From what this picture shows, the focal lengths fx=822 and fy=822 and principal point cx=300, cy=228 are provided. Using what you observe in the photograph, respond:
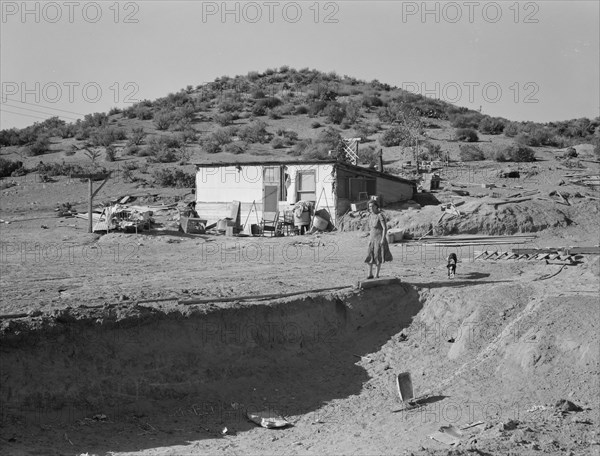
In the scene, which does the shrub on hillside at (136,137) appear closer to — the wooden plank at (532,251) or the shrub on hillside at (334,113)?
the shrub on hillside at (334,113)

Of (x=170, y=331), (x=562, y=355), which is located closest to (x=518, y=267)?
(x=562, y=355)

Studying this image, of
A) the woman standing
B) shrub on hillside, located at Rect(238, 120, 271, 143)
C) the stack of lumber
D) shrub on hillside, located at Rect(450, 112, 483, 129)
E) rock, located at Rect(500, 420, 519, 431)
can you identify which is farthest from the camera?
shrub on hillside, located at Rect(450, 112, 483, 129)

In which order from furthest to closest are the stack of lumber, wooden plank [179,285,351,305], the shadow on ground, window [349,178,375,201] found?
window [349,178,375,201]
the stack of lumber
wooden plank [179,285,351,305]
the shadow on ground

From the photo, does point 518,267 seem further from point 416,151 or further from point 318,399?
point 416,151

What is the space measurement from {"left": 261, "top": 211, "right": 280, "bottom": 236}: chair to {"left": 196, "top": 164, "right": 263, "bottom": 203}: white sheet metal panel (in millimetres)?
683

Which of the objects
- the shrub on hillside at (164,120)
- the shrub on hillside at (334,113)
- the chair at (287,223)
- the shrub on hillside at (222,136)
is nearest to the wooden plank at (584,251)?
the chair at (287,223)

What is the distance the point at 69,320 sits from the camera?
12391mm

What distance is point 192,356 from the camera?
43.1 feet

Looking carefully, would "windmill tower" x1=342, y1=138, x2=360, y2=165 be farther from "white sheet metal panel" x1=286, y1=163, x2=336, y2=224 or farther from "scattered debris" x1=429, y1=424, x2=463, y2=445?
"scattered debris" x1=429, y1=424, x2=463, y2=445

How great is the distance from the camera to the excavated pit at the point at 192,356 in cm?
1177

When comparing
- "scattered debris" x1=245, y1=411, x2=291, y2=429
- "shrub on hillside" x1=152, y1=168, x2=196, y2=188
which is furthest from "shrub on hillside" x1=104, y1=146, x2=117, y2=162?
"scattered debris" x1=245, y1=411, x2=291, y2=429

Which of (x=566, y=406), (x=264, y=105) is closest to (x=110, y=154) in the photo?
(x=264, y=105)

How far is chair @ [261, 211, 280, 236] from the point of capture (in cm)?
2825

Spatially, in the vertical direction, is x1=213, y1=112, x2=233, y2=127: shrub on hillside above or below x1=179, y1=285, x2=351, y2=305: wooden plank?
above
